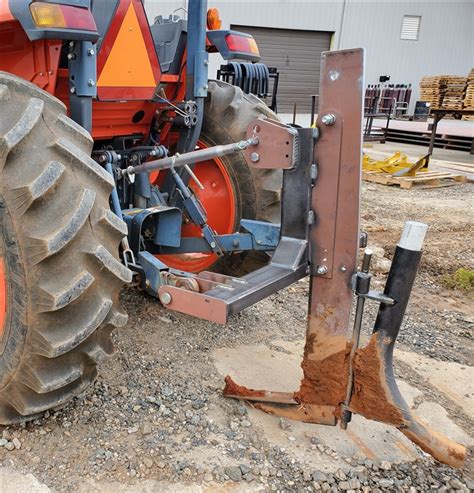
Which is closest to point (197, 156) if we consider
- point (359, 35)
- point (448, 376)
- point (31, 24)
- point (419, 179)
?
point (31, 24)

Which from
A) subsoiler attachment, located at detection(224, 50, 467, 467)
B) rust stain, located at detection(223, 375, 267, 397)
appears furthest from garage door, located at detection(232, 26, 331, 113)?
subsoiler attachment, located at detection(224, 50, 467, 467)

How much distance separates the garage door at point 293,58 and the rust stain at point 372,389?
16.3 m

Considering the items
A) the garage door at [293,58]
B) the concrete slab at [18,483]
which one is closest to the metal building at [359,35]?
the garage door at [293,58]

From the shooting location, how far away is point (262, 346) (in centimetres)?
306

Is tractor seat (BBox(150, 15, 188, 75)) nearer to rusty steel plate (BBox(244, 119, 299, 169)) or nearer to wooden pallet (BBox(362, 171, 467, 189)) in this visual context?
rusty steel plate (BBox(244, 119, 299, 169))

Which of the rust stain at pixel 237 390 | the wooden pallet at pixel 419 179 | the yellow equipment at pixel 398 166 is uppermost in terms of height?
the rust stain at pixel 237 390

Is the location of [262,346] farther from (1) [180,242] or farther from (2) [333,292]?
(2) [333,292]

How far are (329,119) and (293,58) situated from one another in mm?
16867

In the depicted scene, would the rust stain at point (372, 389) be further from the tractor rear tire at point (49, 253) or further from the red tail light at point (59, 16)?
the red tail light at point (59, 16)

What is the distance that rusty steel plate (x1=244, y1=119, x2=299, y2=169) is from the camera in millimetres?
1997

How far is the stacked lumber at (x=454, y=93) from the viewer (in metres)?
11.1

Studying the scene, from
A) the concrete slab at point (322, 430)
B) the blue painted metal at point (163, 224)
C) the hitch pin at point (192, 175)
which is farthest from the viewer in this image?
the hitch pin at point (192, 175)

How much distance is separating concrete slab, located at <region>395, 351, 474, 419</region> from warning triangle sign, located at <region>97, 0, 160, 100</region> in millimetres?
2024

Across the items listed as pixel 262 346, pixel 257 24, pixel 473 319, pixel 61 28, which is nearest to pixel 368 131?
pixel 257 24
